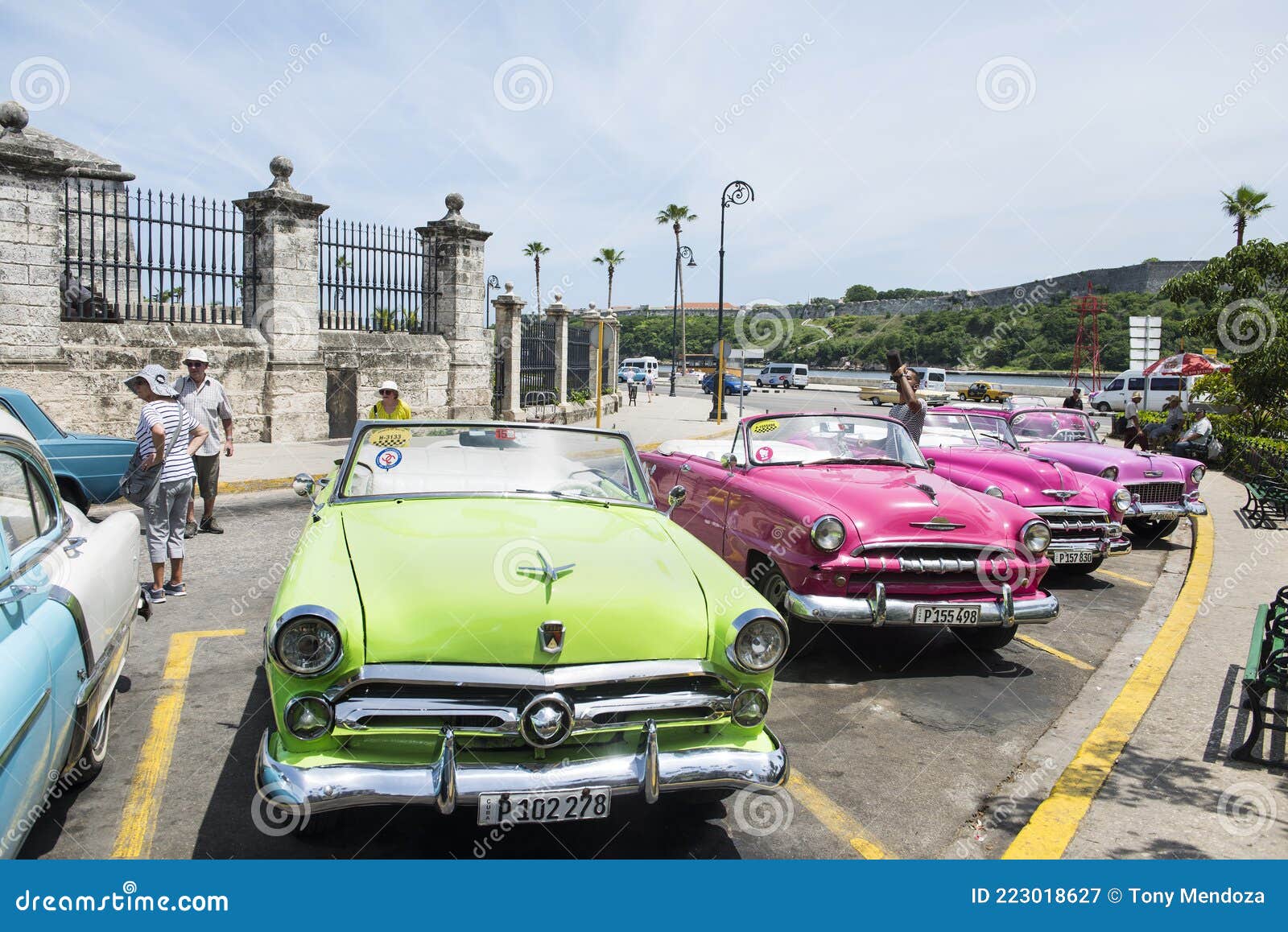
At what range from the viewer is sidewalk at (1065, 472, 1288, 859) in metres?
3.62

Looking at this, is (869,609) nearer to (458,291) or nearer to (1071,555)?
(1071,555)

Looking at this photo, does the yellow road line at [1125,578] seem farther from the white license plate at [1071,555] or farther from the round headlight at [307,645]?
the round headlight at [307,645]

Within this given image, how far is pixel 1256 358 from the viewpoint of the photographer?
1557cm

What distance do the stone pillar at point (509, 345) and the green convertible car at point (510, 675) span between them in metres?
17.0

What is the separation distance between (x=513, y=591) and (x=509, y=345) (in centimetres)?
1779

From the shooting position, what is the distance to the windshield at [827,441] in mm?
6902

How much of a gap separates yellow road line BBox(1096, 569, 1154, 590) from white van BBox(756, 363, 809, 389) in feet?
163

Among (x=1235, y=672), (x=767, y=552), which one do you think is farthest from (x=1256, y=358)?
(x=767, y=552)

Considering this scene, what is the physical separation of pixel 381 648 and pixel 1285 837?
11.4 ft

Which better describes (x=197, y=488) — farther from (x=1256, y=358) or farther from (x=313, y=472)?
(x=1256, y=358)

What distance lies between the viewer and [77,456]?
344 inches

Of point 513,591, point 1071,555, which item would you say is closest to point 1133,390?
point 1071,555

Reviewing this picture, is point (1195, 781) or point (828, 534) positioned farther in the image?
point (828, 534)

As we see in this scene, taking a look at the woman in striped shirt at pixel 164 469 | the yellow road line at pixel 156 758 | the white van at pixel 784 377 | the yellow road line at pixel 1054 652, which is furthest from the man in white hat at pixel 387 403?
the white van at pixel 784 377
